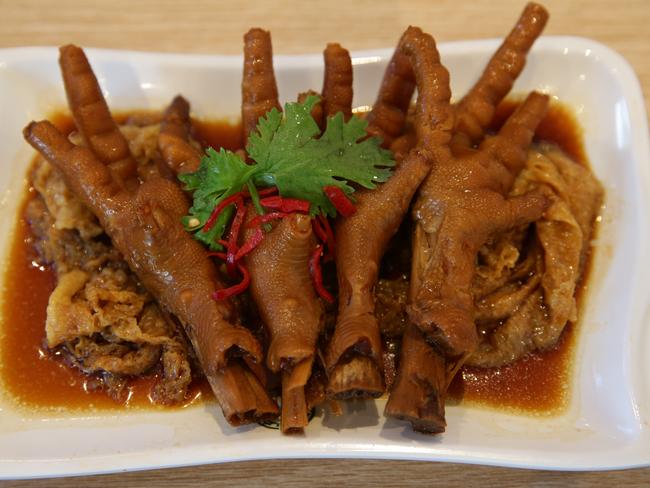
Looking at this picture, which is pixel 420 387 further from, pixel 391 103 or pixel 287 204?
pixel 391 103

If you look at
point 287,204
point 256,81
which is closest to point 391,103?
point 256,81

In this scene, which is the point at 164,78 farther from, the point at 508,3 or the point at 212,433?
the point at 508,3

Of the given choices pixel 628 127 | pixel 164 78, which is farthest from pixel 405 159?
pixel 164 78

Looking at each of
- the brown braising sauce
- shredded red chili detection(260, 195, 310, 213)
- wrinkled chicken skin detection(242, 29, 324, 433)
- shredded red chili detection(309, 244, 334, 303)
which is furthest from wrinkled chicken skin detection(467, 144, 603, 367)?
Result: shredded red chili detection(260, 195, 310, 213)

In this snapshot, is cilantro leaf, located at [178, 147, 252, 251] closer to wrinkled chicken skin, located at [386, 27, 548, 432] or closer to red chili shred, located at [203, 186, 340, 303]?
red chili shred, located at [203, 186, 340, 303]

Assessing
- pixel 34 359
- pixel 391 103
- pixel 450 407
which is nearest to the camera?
pixel 450 407
